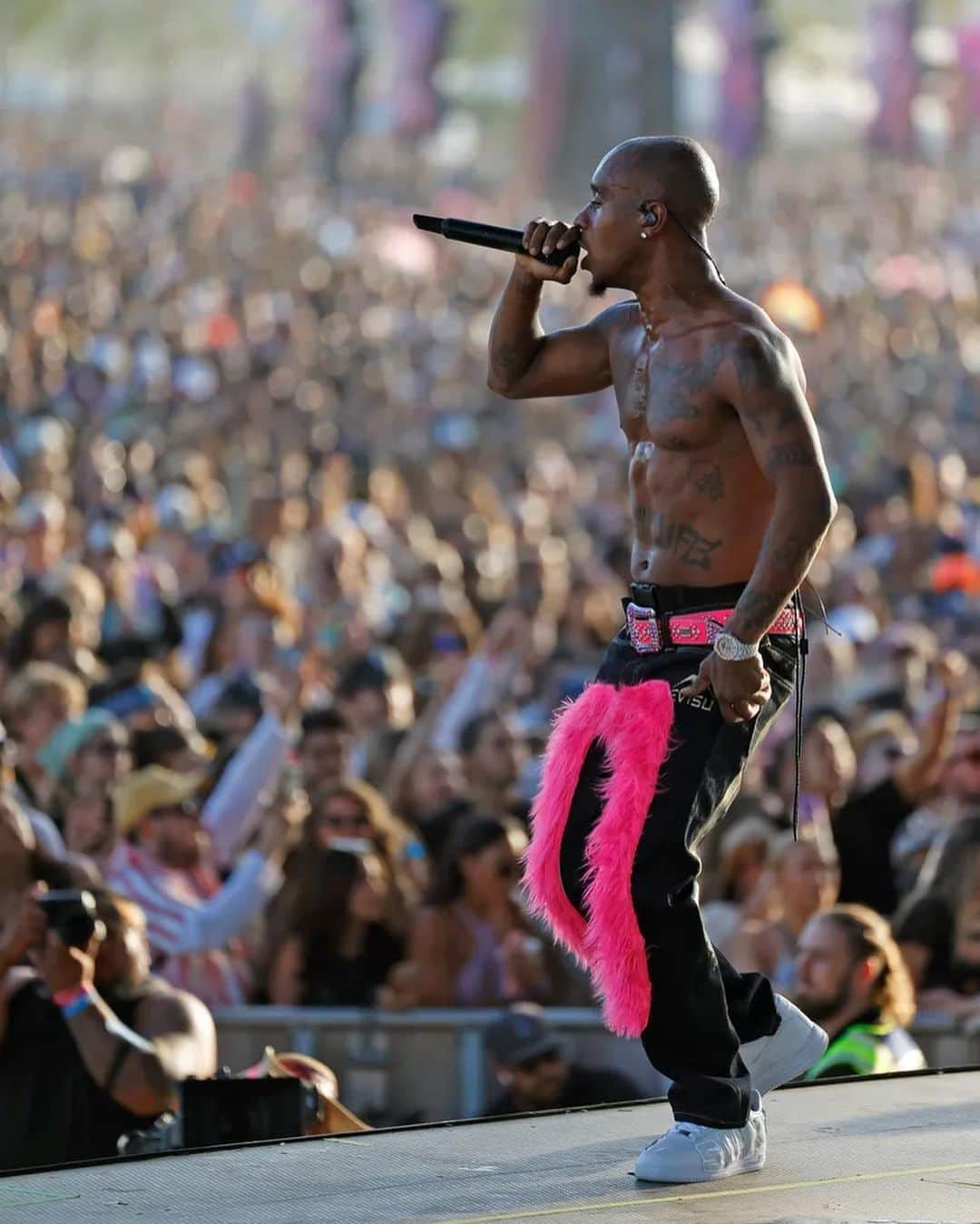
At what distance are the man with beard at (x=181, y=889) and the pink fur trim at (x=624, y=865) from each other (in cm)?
312

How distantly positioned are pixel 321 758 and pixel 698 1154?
4461 mm

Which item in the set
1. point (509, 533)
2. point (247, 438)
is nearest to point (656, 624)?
point (509, 533)

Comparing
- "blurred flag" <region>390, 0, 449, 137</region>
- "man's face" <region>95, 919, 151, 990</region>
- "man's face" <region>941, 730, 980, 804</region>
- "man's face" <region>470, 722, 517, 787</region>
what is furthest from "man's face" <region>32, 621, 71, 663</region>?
"blurred flag" <region>390, 0, 449, 137</region>

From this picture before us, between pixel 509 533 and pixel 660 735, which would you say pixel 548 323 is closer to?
pixel 509 533

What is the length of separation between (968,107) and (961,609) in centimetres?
4429

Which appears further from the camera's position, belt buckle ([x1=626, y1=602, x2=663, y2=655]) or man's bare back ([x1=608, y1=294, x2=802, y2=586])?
belt buckle ([x1=626, y1=602, x2=663, y2=655])

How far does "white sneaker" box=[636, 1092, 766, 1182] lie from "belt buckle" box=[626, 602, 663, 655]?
2.93 ft

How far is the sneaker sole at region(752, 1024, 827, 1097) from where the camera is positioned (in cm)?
550

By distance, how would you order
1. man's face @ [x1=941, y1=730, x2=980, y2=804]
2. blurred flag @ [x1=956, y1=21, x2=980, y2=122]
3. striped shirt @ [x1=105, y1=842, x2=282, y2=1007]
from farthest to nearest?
blurred flag @ [x1=956, y1=21, x2=980, y2=122], man's face @ [x1=941, y1=730, x2=980, y2=804], striped shirt @ [x1=105, y1=842, x2=282, y2=1007]

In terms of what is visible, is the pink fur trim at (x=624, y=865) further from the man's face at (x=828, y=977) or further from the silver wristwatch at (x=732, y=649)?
the man's face at (x=828, y=977)

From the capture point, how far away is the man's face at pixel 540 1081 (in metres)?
7.27

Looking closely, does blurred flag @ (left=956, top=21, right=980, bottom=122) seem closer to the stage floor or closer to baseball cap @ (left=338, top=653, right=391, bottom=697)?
baseball cap @ (left=338, top=653, right=391, bottom=697)

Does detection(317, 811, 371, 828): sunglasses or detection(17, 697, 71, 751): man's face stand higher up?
detection(17, 697, 71, 751): man's face

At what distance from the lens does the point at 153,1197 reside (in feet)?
16.3
